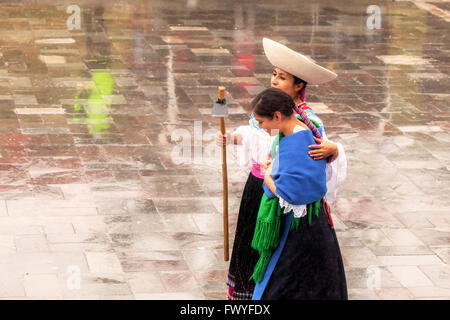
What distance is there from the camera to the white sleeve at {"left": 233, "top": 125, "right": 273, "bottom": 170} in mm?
5555

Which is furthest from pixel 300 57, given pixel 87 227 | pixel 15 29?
pixel 15 29

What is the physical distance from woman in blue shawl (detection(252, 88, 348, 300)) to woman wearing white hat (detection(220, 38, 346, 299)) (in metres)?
0.12

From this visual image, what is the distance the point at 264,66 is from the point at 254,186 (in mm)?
6973

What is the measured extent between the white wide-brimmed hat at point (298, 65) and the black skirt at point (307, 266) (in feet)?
2.56

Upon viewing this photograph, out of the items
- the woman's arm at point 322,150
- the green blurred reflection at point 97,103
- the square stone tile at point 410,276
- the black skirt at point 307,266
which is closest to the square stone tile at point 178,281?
the black skirt at point 307,266

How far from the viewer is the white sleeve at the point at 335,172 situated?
5113mm

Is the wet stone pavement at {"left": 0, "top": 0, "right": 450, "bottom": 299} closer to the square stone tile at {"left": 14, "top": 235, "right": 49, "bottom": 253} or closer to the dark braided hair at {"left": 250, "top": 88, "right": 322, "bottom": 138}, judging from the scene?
the square stone tile at {"left": 14, "top": 235, "right": 49, "bottom": 253}

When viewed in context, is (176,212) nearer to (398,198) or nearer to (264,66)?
(398,198)

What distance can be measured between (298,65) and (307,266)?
1142 mm

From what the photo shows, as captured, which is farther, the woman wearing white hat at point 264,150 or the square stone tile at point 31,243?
the square stone tile at point 31,243

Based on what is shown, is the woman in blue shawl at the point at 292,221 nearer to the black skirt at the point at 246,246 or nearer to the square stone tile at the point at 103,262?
the black skirt at the point at 246,246

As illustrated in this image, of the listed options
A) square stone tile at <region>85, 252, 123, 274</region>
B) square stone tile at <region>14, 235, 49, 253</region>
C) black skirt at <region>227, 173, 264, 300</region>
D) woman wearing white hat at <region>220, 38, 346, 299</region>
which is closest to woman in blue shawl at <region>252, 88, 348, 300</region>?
woman wearing white hat at <region>220, 38, 346, 299</region>

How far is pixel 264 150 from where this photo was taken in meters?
5.55

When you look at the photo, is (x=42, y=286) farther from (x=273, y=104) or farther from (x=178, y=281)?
(x=273, y=104)
